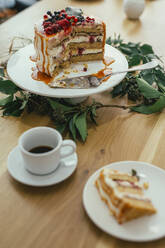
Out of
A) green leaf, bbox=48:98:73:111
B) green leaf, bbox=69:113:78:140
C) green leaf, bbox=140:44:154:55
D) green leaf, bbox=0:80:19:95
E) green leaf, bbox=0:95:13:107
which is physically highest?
green leaf, bbox=140:44:154:55

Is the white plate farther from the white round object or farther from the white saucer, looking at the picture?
the white round object

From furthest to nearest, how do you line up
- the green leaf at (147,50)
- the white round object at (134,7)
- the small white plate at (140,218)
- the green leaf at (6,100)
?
the white round object at (134,7) → the green leaf at (147,50) → the green leaf at (6,100) → the small white plate at (140,218)

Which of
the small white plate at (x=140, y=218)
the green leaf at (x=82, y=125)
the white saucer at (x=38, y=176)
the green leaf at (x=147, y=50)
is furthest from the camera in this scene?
the green leaf at (x=147, y=50)

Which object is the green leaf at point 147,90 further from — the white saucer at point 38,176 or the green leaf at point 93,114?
the white saucer at point 38,176

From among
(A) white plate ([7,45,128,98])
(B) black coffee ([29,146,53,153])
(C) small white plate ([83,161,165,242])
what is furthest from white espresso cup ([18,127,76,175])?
(A) white plate ([7,45,128,98])

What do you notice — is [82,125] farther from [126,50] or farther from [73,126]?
[126,50]

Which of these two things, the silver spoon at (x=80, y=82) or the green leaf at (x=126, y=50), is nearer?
the silver spoon at (x=80, y=82)

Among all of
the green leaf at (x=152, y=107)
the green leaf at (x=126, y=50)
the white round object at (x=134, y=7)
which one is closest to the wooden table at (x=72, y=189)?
the green leaf at (x=152, y=107)

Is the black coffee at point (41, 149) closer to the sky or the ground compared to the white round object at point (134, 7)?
closer to the ground
